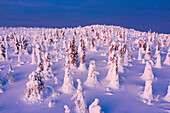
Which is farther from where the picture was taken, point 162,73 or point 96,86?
point 162,73

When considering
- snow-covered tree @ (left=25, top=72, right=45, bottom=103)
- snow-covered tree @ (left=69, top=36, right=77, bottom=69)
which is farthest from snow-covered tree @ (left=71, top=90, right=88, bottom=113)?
snow-covered tree @ (left=69, top=36, right=77, bottom=69)

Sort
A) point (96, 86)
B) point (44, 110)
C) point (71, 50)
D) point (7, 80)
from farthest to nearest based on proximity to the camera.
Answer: point (71, 50) → point (7, 80) → point (96, 86) → point (44, 110)

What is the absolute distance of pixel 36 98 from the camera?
1711cm

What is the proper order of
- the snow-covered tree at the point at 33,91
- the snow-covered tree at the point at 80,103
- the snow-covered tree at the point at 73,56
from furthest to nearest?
the snow-covered tree at the point at 73,56, the snow-covered tree at the point at 33,91, the snow-covered tree at the point at 80,103

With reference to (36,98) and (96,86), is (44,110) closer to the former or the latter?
(36,98)

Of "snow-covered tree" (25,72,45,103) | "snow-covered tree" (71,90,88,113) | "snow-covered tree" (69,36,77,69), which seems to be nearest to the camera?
"snow-covered tree" (71,90,88,113)

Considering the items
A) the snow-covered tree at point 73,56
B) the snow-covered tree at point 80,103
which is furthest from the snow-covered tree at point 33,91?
the snow-covered tree at point 73,56

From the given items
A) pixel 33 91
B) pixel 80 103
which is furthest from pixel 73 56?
pixel 80 103

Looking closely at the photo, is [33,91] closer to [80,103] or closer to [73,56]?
[80,103]

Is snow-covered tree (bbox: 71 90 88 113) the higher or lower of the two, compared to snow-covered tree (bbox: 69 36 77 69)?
→ lower

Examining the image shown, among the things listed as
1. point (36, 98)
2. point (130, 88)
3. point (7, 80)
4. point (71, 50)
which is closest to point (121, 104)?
point (130, 88)

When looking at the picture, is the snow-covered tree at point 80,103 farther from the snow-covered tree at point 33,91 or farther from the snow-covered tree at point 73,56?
the snow-covered tree at point 73,56

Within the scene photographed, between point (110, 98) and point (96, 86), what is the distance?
333 cm

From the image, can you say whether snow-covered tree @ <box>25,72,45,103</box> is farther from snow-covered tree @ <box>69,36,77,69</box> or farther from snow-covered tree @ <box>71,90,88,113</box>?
snow-covered tree @ <box>69,36,77,69</box>
